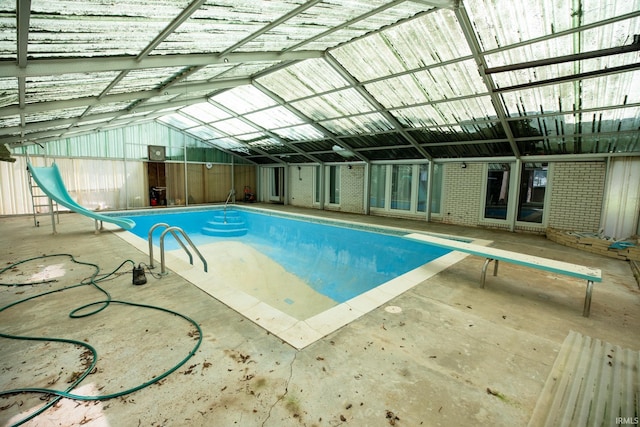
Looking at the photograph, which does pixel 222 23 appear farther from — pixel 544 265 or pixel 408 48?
pixel 544 265

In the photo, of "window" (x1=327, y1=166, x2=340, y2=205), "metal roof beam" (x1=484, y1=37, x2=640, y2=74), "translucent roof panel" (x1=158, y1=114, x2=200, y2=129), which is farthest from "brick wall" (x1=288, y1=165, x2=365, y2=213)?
"metal roof beam" (x1=484, y1=37, x2=640, y2=74)

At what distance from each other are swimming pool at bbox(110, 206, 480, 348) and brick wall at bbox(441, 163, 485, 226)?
2.68 m

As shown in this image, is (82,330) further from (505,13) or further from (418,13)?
(505,13)

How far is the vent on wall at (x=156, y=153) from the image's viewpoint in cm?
1241

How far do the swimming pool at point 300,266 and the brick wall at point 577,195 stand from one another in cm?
371

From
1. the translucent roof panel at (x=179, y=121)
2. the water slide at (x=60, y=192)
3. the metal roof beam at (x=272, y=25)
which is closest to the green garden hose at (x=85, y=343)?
the water slide at (x=60, y=192)

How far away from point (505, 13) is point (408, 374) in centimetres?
495

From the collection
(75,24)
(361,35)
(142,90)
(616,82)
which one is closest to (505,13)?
(361,35)

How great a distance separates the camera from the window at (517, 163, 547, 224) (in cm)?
758

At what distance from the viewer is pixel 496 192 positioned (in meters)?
8.41

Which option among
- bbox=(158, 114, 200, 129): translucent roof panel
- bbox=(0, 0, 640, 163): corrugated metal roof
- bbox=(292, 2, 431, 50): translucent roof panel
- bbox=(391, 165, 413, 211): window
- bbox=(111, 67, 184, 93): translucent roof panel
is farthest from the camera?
bbox=(158, 114, 200, 129): translucent roof panel

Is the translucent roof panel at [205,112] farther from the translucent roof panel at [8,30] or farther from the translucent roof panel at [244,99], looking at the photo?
the translucent roof panel at [8,30]

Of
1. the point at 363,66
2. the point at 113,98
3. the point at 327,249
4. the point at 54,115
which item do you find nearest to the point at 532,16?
the point at 363,66

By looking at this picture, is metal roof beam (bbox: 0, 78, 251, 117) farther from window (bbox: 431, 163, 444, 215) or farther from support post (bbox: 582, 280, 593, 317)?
support post (bbox: 582, 280, 593, 317)
